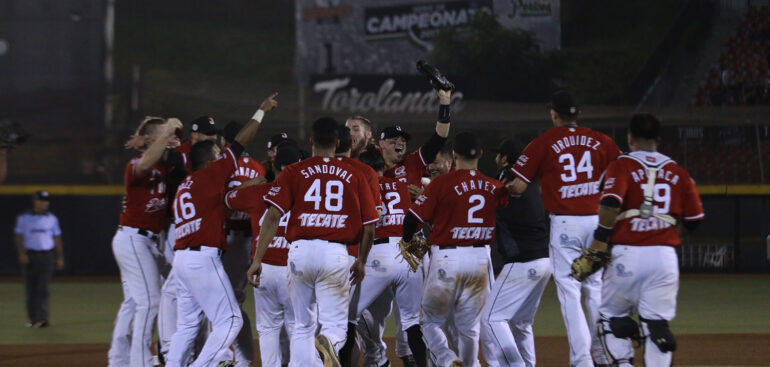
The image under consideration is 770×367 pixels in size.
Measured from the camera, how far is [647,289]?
212 inches

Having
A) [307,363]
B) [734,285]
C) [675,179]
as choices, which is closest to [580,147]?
[675,179]

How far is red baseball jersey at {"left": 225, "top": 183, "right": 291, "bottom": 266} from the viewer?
20.9ft

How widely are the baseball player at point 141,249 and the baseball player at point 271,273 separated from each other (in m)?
0.81

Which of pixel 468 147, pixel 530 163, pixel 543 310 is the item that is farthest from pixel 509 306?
pixel 543 310

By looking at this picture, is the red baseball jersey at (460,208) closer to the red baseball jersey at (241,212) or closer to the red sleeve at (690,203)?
the red sleeve at (690,203)

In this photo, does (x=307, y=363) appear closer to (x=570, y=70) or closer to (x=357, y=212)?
(x=357, y=212)

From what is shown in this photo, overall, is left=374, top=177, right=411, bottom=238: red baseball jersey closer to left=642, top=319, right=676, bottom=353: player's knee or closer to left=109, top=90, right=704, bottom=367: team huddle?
left=109, top=90, right=704, bottom=367: team huddle

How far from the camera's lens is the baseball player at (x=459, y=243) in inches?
238

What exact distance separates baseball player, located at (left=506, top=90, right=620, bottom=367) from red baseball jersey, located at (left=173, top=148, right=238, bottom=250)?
1.96 m

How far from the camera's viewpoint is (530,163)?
20.4 feet

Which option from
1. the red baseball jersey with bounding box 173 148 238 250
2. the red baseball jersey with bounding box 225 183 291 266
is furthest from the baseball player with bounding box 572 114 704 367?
the red baseball jersey with bounding box 173 148 238 250

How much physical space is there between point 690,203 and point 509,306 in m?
1.42

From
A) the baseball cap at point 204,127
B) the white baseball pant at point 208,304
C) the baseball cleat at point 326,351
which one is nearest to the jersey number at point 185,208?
the white baseball pant at point 208,304

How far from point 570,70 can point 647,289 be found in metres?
17.5
